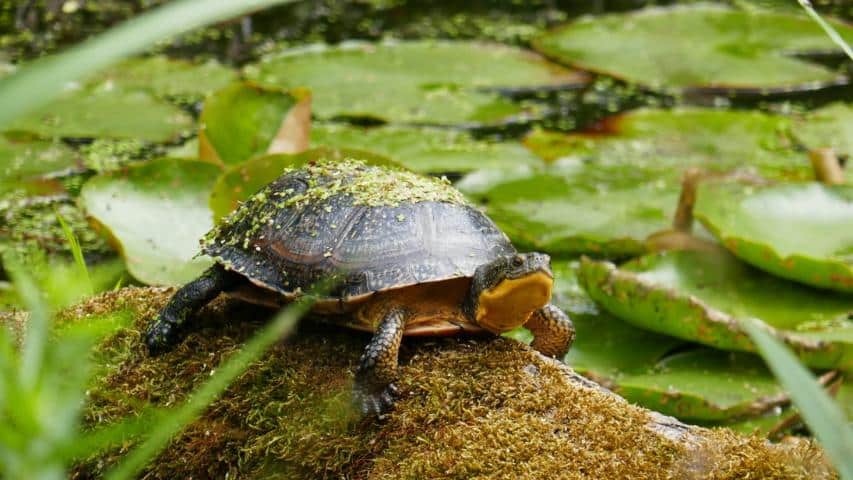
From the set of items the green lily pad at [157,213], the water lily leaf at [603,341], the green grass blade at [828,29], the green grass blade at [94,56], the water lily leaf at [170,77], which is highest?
the green grass blade at [94,56]

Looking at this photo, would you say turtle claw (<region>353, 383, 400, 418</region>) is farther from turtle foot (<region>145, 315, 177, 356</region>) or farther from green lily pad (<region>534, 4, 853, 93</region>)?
green lily pad (<region>534, 4, 853, 93</region>)

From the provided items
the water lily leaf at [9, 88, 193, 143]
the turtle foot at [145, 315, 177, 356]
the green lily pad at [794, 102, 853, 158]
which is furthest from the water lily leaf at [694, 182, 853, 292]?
the water lily leaf at [9, 88, 193, 143]

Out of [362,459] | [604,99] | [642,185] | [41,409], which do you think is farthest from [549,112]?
[41,409]

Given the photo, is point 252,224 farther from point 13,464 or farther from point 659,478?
point 13,464

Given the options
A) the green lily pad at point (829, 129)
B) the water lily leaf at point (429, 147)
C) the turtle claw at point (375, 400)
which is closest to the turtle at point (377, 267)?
the turtle claw at point (375, 400)

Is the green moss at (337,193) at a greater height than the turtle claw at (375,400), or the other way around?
the green moss at (337,193)

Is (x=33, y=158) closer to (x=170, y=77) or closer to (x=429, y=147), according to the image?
(x=170, y=77)

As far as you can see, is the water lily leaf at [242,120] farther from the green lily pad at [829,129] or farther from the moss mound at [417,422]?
the green lily pad at [829,129]

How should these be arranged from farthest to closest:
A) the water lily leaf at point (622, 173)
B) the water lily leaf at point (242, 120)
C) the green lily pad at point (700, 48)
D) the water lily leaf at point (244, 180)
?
the green lily pad at point (700, 48)
the water lily leaf at point (242, 120)
the water lily leaf at point (622, 173)
the water lily leaf at point (244, 180)
